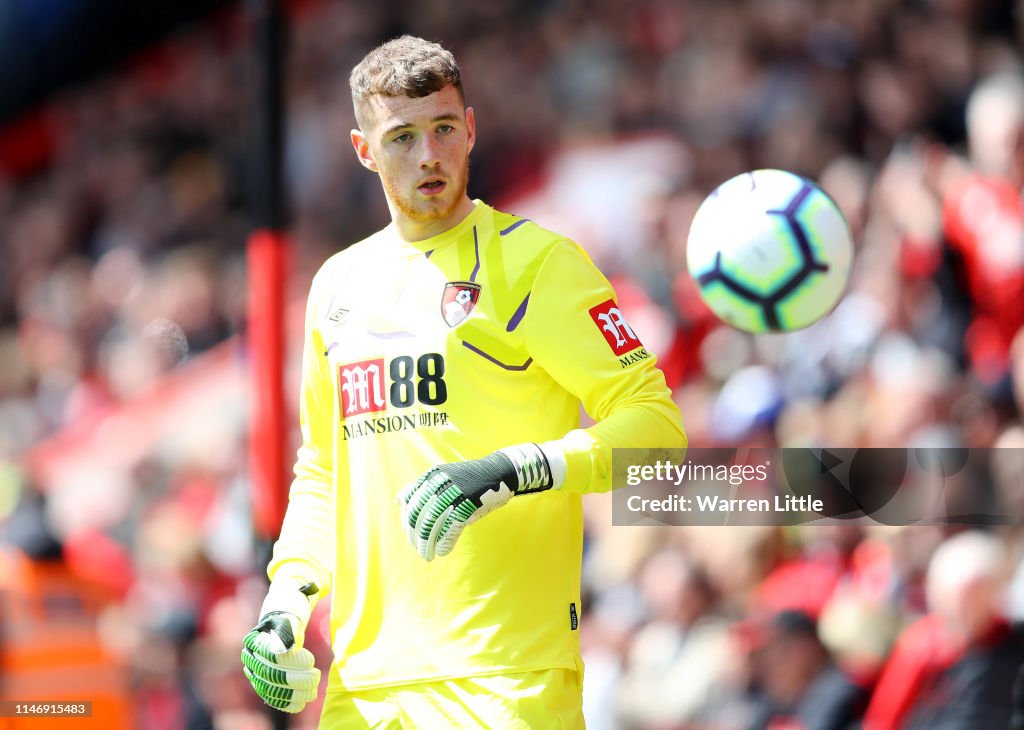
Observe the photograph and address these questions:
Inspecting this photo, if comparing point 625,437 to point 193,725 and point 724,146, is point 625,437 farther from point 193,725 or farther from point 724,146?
point 724,146

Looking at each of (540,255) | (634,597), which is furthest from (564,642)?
(634,597)

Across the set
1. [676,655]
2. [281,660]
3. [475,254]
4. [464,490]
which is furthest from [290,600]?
[676,655]

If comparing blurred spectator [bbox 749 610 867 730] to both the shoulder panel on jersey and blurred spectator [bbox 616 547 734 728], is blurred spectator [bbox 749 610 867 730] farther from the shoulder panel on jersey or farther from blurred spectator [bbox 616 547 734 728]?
the shoulder panel on jersey

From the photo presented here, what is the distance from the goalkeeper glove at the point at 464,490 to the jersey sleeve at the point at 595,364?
77 millimetres

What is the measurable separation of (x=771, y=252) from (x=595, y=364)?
3.02 ft

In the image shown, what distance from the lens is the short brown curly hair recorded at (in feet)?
10.8

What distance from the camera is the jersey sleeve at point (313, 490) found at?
11.2 feet

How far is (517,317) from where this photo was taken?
325 cm

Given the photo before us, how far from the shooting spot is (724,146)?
26.3ft

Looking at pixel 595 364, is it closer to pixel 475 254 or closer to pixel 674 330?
pixel 475 254

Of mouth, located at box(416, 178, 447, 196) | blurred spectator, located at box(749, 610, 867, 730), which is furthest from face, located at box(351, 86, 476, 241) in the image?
blurred spectator, located at box(749, 610, 867, 730)

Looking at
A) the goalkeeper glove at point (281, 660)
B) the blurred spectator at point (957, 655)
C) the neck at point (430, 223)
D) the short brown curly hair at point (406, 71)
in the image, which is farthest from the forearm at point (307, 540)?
the blurred spectator at point (957, 655)

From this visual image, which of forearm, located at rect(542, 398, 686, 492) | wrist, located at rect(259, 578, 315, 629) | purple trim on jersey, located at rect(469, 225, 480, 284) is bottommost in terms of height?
wrist, located at rect(259, 578, 315, 629)

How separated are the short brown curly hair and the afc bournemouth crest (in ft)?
1.36
